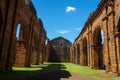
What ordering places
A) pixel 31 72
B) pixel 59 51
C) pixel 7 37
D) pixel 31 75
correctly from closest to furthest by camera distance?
1. pixel 31 75
2. pixel 7 37
3. pixel 31 72
4. pixel 59 51

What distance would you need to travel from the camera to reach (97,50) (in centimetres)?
1848

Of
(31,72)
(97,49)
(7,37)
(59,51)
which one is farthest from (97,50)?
(59,51)

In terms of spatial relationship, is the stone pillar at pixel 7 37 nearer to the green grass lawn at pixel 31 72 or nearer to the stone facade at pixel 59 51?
the green grass lawn at pixel 31 72

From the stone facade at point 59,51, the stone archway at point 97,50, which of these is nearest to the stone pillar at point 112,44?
the stone archway at point 97,50

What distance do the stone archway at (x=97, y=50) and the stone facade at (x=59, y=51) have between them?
3208cm

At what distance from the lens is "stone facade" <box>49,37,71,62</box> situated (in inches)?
1987

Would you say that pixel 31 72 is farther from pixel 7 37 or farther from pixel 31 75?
pixel 7 37

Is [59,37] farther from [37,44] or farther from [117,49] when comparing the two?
[117,49]

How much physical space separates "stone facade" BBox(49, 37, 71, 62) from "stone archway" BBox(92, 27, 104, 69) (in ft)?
105

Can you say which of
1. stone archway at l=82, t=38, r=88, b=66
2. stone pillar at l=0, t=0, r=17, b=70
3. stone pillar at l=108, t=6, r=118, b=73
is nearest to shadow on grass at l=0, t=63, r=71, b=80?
stone pillar at l=0, t=0, r=17, b=70

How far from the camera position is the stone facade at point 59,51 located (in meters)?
50.5

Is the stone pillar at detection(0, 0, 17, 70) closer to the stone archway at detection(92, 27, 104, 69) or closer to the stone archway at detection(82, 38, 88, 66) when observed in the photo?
the stone archway at detection(92, 27, 104, 69)

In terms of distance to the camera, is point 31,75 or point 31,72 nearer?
point 31,75

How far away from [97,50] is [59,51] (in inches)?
1315
